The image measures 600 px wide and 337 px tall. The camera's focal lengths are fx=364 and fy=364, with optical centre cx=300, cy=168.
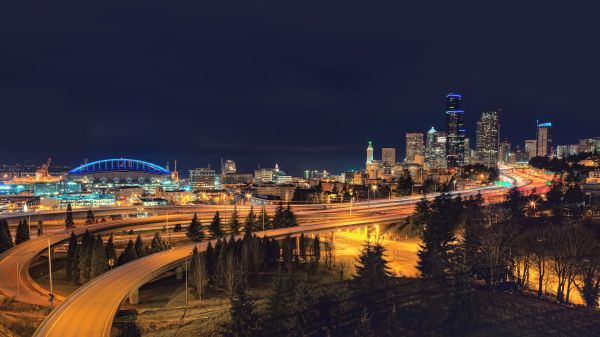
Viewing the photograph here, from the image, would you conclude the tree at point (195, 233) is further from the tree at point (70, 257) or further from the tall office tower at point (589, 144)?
the tall office tower at point (589, 144)

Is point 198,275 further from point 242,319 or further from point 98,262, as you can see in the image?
point 242,319

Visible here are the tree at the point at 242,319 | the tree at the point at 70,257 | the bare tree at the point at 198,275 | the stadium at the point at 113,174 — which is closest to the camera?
the tree at the point at 242,319

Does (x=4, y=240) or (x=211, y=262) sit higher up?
(x=4, y=240)

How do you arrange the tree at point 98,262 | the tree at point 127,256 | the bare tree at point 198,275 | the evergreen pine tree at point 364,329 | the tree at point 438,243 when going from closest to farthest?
the evergreen pine tree at point 364,329
the bare tree at point 198,275
the tree at point 438,243
the tree at point 98,262
the tree at point 127,256

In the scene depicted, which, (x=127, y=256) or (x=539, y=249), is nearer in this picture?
(x=539, y=249)

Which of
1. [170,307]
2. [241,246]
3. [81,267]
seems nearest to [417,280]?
[241,246]

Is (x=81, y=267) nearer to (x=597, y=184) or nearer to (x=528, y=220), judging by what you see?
(x=528, y=220)

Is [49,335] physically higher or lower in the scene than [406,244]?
higher

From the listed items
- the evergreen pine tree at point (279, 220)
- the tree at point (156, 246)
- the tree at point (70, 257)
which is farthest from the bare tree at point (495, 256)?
the tree at point (70, 257)

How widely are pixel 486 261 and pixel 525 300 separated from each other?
4082 mm

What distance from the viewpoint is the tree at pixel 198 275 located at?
23772 millimetres

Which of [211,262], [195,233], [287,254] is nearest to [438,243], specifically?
[287,254]

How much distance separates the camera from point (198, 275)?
78.8 feet

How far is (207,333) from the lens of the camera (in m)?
19.0
